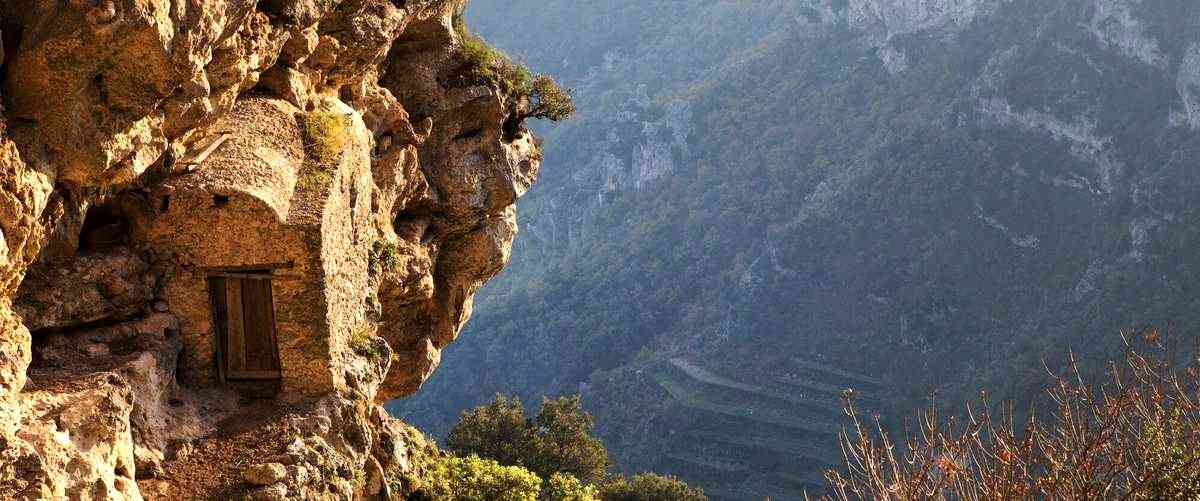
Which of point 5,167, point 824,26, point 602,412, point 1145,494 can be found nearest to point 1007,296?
point 602,412

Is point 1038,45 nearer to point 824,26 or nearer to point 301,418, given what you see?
point 824,26

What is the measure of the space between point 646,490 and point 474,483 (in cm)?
2373

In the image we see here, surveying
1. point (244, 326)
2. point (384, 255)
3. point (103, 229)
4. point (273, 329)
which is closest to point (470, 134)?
point (384, 255)

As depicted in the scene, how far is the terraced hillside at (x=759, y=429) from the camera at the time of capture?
2665 inches

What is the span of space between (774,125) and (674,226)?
15.6 m

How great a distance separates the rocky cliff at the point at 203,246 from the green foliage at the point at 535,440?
70.0 feet

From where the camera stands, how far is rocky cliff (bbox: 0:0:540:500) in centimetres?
774

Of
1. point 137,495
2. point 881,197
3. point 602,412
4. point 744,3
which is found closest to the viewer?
point 137,495

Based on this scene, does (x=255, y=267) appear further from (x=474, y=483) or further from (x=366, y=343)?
(x=474, y=483)

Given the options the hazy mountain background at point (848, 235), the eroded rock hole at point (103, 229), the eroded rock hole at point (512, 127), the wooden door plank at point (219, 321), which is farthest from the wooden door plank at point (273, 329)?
the hazy mountain background at point (848, 235)

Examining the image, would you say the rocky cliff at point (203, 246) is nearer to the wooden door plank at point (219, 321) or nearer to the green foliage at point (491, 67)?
the wooden door plank at point (219, 321)

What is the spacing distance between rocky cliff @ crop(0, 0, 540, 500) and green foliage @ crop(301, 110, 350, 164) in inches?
0.9

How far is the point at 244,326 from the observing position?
10.9 meters

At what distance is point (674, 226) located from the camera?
119750 mm
